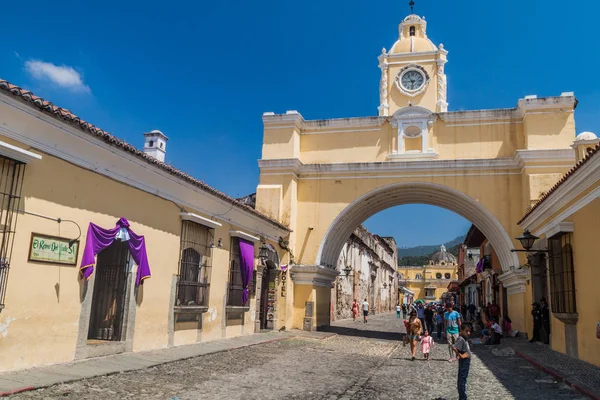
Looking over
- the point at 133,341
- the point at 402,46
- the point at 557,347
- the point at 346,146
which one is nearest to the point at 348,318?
the point at 346,146

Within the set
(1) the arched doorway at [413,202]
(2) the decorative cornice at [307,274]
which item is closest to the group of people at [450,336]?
(1) the arched doorway at [413,202]

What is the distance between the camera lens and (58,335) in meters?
7.93

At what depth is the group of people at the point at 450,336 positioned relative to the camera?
675cm

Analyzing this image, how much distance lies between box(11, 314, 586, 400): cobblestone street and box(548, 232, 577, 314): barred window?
1567mm

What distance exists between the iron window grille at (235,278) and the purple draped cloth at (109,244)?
4.08m

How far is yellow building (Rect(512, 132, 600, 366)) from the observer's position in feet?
30.2

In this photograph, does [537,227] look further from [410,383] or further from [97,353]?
[97,353]

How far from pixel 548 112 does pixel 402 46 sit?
21.3 feet

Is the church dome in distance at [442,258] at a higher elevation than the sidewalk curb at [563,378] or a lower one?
higher

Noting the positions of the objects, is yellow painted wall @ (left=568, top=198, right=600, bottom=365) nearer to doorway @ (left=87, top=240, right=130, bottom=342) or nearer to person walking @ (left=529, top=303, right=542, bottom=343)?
person walking @ (left=529, top=303, right=542, bottom=343)

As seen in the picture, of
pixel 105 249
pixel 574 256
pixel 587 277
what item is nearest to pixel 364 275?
pixel 574 256

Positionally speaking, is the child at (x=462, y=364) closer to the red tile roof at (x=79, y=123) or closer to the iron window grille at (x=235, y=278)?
the red tile roof at (x=79, y=123)

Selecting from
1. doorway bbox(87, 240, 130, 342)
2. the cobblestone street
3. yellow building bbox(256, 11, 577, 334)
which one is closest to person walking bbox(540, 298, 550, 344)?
the cobblestone street

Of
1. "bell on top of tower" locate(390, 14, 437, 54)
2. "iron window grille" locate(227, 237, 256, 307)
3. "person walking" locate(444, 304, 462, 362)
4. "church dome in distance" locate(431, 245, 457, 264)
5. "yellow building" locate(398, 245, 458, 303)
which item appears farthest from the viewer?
"church dome in distance" locate(431, 245, 457, 264)
